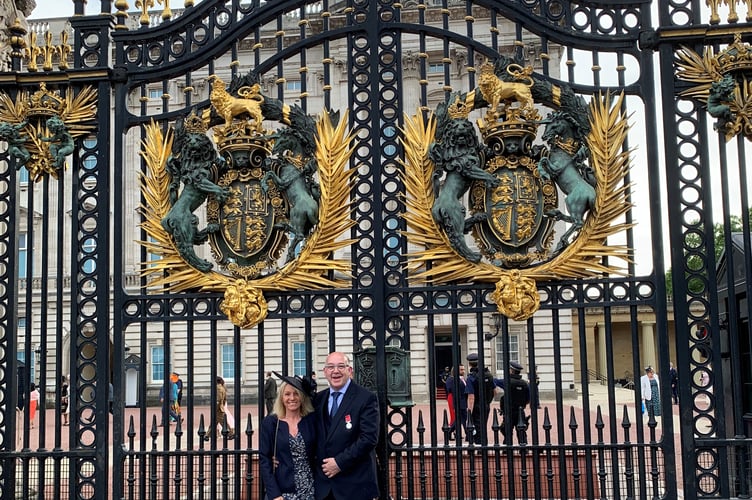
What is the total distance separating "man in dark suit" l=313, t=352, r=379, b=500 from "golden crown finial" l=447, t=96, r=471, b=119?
2404 mm

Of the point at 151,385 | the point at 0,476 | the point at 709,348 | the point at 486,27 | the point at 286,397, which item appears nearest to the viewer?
the point at 286,397

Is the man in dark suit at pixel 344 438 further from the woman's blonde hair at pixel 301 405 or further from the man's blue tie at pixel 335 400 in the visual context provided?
the woman's blonde hair at pixel 301 405

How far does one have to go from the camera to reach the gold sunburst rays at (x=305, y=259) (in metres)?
7.18

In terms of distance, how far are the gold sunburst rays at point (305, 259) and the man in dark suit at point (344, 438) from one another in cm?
118

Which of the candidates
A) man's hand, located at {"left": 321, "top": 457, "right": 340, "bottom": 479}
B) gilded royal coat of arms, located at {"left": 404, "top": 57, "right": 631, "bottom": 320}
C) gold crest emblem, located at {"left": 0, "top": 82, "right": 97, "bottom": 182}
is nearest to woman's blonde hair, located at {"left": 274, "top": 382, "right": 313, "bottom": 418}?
man's hand, located at {"left": 321, "top": 457, "right": 340, "bottom": 479}

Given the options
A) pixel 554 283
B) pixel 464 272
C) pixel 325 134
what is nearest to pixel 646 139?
pixel 554 283

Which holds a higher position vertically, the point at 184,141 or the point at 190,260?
the point at 184,141

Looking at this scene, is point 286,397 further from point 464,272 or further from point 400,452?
point 464,272

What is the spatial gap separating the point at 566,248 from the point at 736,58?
7.18 feet

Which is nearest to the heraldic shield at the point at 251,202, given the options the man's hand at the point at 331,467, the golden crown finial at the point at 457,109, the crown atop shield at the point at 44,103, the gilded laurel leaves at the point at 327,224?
the gilded laurel leaves at the point at 327,224

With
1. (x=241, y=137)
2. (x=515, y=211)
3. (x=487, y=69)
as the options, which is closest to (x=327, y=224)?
(x=241, y=137)

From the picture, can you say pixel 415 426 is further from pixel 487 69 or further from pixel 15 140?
pixel 15 140

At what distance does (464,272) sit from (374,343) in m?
1.00

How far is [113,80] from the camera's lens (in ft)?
25.3
